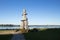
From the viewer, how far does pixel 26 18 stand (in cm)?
2053

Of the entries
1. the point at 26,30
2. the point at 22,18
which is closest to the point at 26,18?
the point at 22,18

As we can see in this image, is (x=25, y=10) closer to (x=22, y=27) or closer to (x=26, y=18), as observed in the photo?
(x=26, y=18)

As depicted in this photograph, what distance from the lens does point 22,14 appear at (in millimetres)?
20656

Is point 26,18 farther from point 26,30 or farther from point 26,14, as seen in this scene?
point 26,30

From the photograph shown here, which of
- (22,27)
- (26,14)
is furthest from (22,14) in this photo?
(22,27)

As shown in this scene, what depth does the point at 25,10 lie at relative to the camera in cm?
2055

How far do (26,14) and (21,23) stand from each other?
4.96 ft

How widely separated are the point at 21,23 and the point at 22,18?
31.1 inches

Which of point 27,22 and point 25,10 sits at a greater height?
point 25,10

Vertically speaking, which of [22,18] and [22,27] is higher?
[22,18]

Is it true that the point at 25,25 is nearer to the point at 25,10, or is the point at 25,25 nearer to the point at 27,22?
the point at 27,22

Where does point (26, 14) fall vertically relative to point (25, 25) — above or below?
above

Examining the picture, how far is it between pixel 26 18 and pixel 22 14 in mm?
825

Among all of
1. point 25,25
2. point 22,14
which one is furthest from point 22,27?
point 22,14
